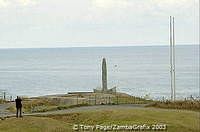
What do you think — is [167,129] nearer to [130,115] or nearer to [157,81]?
[130,115]

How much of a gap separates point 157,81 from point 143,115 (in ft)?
217

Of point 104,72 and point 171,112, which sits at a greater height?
point 104,72

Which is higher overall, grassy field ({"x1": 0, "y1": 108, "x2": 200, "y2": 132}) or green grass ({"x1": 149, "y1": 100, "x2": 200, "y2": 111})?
green grass ({"x1": 149, "y1": 100, "x2": 200, "y2": 111})

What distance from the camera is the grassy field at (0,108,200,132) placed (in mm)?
21753

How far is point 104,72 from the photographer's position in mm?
43781

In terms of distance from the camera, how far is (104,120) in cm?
2378

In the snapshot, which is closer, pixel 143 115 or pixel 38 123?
pixel 38 123

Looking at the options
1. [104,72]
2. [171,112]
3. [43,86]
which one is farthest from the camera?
[43,86]

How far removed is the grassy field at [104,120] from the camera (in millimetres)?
21753

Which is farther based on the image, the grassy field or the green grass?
the green grass

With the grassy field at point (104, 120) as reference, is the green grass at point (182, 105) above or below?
above

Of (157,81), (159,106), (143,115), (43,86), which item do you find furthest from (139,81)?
(143,115)

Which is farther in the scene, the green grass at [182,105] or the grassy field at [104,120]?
the green grass at [182,105]

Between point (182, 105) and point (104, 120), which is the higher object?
point (182, 105)
